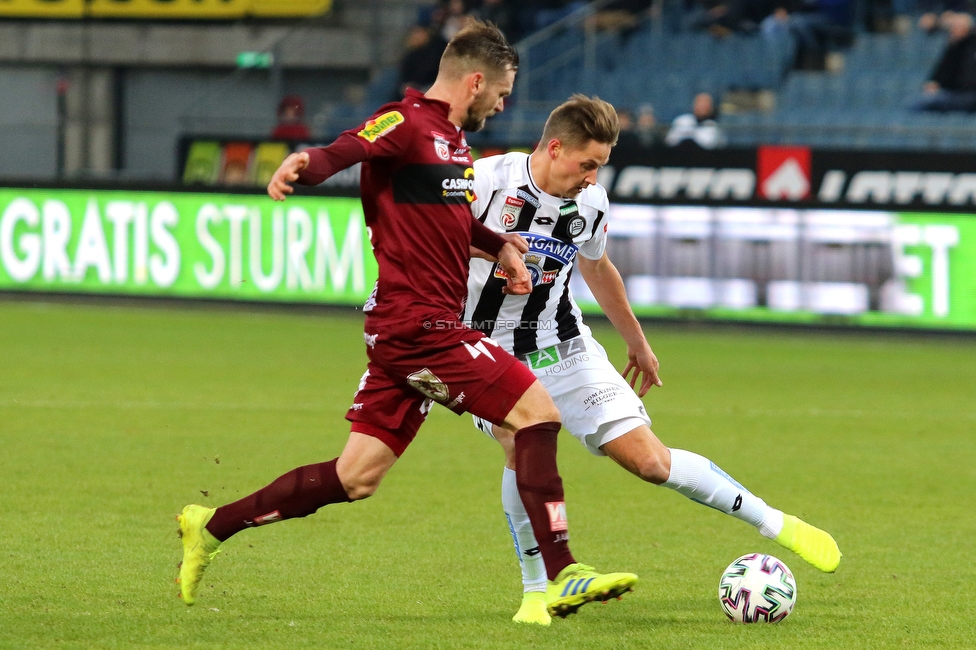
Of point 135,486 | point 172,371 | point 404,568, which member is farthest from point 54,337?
point 404,568

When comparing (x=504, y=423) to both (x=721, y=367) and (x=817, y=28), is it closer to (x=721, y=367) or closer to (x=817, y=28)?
(x=721, y=367)

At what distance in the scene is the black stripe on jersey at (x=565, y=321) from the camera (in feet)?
18.8

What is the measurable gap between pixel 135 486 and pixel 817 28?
1616cm

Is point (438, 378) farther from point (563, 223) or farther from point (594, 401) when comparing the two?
point (563, 223)

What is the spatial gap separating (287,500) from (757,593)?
5.32ft

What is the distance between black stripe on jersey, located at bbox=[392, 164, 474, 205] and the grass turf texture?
1.40 meters

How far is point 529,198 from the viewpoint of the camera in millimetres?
5609

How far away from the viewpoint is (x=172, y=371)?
13031mm

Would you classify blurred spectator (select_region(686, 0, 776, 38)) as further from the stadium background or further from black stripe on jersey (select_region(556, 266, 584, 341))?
black stripe on jersey (select_region(556, 266, 584, 341))

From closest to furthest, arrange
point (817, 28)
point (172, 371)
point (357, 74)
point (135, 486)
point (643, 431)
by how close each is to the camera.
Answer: point (643, 431), point (135, 486), point (172, 371), point (817, 28), point (357, 74)

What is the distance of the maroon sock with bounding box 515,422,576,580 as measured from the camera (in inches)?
193

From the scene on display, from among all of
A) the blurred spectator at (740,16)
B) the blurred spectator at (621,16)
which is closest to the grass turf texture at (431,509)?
the blurred spectator at (740,16)

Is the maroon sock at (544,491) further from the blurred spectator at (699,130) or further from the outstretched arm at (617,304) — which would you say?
the blurred spectator at (699,130)

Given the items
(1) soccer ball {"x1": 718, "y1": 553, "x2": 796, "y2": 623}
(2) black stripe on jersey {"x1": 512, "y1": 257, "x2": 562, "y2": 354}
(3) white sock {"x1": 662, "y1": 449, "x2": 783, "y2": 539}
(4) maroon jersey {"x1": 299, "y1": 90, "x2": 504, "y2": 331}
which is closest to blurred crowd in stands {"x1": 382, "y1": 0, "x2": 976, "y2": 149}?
(2) black stripe on jersey {"x1": 512, "y1": 257, "x2": 562, "y2": 354}
